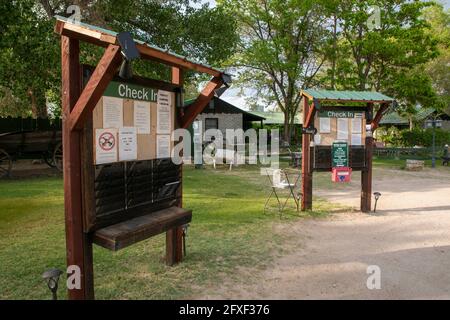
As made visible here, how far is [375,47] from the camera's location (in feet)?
69.2

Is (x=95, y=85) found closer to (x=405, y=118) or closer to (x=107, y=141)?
(x=107, y=141)

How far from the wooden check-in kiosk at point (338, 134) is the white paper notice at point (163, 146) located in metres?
4.34

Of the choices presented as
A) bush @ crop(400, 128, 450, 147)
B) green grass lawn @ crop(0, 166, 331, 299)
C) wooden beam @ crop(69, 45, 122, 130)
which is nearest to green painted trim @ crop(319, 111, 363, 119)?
green grass lawn @ crop(0, 166, 331, 299)

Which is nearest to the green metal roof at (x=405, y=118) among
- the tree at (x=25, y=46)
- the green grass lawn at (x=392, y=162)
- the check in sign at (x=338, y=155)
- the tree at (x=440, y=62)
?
the tree at (x=440, y=62)

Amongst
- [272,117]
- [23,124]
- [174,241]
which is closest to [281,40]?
[23,124]

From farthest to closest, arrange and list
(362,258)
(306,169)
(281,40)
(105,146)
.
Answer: (281,40) < (306,169) < (362,258) < (105,146)

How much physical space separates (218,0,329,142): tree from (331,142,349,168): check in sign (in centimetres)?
1763

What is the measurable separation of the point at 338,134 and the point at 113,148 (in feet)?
19.8

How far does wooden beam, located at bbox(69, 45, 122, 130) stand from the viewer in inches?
121

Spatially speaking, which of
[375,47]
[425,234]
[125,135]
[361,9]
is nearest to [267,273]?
[125,135]

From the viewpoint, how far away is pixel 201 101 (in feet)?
15.5

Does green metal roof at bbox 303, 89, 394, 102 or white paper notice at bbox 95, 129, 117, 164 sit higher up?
green metal roof at bbox 303, 89, 394, 102

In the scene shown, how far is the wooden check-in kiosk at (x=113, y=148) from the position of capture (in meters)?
3.20

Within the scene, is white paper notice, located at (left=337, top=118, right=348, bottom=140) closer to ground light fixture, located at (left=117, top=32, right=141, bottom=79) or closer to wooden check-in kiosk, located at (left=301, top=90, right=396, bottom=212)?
wooden check-in kiosk, located at (left=301, top=90, right=396, bottom=212)
